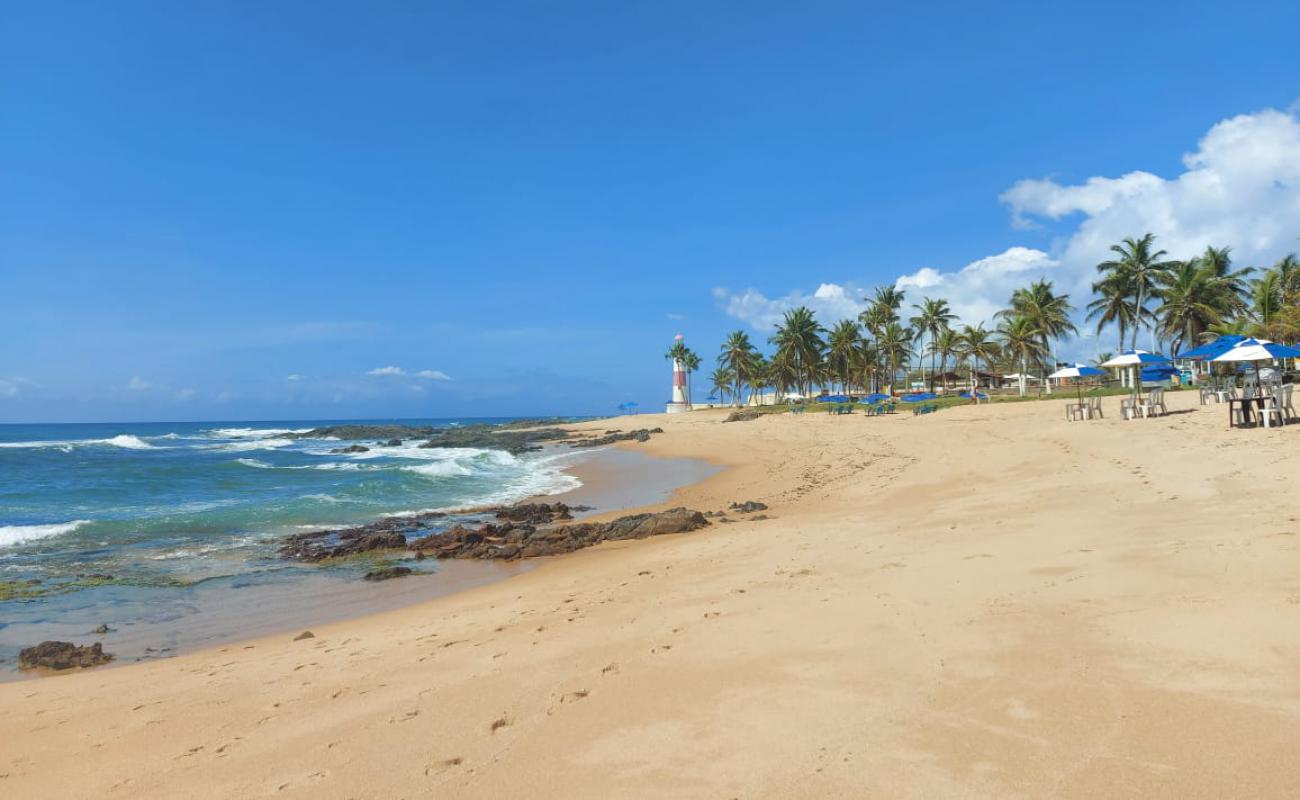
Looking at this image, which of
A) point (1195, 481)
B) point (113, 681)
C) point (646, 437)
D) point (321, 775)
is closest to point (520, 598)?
point (113, 681)

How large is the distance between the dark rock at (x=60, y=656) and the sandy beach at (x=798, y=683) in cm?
52

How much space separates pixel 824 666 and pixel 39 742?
5910 mm

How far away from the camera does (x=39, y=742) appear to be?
5.07m

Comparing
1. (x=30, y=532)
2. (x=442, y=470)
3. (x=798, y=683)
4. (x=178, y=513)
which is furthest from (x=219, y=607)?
(x=442, y=470)

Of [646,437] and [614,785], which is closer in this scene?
[614,785]

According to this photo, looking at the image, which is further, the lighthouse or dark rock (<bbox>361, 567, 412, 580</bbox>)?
the lighthouse

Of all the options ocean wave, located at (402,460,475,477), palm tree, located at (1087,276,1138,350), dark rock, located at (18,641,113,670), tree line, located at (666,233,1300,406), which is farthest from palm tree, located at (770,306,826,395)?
dark rock, located at (18,641,113,670)

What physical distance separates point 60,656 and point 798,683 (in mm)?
8275

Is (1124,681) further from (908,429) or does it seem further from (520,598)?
(908,429)

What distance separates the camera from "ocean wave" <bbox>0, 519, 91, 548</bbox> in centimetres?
1531

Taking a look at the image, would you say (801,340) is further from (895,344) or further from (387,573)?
(387,573)

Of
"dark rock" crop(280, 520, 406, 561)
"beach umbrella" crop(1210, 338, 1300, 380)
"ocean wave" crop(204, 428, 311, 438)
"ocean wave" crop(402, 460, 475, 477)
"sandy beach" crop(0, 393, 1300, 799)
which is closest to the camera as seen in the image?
"sandy beach" crop(0, 393, 1300, 799)

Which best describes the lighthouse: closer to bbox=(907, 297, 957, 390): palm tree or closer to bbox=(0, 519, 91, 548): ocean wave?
bbox=(907, 297, 957, 390): palm tree

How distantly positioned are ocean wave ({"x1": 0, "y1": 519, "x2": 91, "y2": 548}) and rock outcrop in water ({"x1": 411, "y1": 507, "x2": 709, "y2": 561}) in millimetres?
9790
